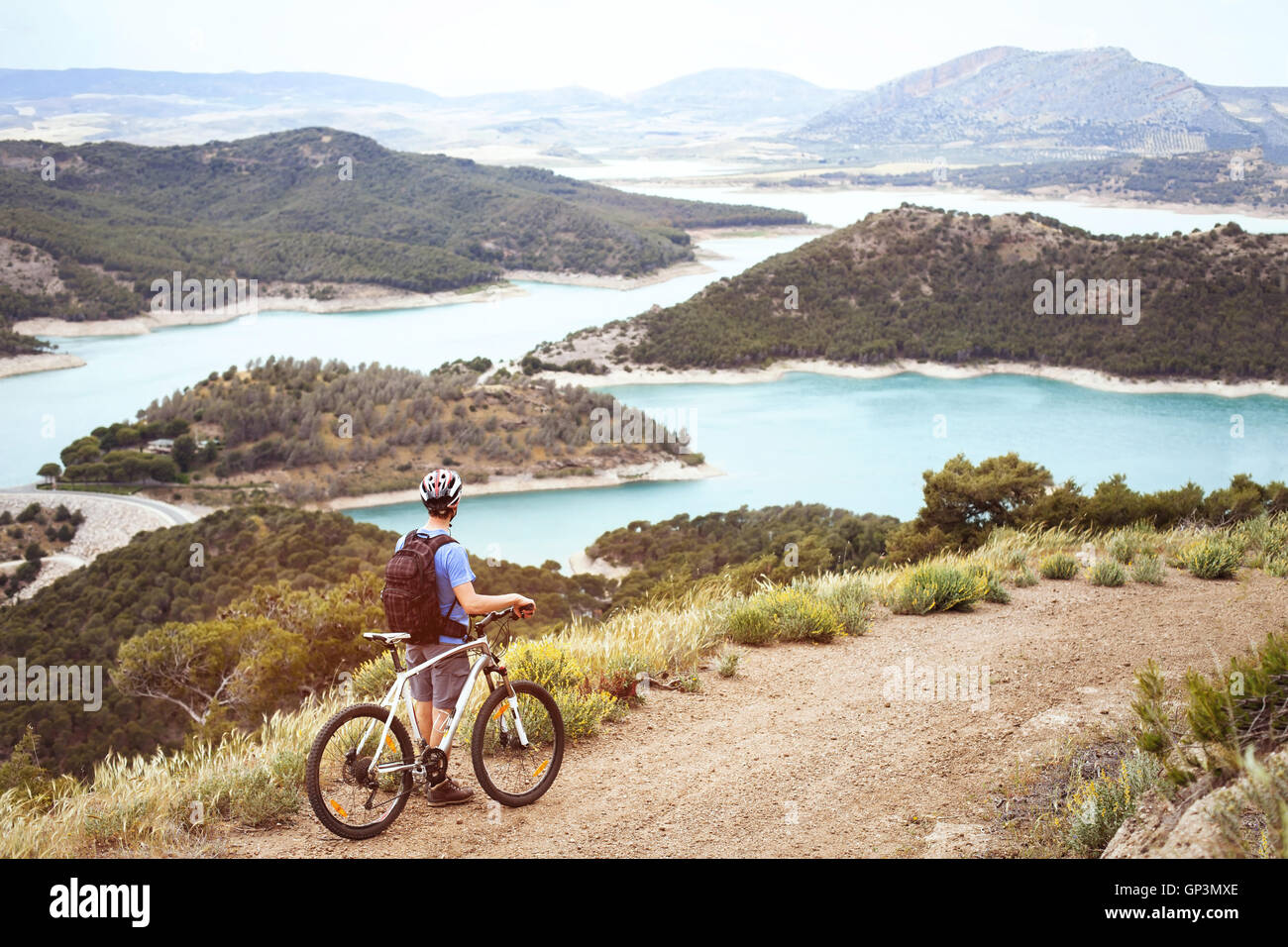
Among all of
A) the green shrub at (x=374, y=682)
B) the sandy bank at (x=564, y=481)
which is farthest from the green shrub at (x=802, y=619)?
the sandy bank at (x=564, y=481)

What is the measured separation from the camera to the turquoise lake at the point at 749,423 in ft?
159

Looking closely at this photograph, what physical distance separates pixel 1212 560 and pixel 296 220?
142 m

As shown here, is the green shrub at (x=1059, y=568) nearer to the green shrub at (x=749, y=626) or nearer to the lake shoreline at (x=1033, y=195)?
the green shrub at (x=749, y=626)

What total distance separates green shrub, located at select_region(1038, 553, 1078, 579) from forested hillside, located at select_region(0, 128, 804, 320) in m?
97.3

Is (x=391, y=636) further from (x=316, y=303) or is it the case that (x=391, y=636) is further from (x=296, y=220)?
(x=296, y=220)

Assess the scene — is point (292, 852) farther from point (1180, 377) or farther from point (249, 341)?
point (249, 341)

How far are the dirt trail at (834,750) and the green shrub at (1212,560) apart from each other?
41.6 inches

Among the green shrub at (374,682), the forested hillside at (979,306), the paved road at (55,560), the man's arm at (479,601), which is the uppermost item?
the forested hillside at (979,306)

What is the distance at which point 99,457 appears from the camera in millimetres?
51312

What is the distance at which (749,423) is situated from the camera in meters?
62.8

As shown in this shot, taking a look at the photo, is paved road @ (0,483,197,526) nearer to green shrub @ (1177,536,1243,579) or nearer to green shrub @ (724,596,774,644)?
green shrub @ (724,596,774,644)

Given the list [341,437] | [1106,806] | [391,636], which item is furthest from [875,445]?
[391,636]
